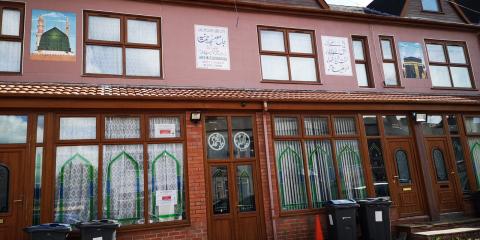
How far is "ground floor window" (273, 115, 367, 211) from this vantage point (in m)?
9.36

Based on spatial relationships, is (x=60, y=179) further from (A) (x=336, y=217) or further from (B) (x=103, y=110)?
(A) (x=336, y=217)

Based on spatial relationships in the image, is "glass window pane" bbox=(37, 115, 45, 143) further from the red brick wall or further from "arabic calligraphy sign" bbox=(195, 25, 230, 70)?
"arabic calligraphy sign" bbox=(195, 25, 230, 70)

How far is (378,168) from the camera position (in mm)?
10320

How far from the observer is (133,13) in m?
10.2

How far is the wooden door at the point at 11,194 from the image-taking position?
7086mm

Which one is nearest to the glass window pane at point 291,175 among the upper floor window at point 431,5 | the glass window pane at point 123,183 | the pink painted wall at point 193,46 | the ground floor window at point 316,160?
the ground floor window at point 316,160

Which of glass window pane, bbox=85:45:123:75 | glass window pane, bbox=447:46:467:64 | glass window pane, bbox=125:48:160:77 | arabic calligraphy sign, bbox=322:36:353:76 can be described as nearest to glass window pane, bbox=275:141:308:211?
arabic calligraphy sign, bbox=322:36:353:76

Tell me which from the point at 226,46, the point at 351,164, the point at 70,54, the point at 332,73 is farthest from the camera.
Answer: the point at 332,73

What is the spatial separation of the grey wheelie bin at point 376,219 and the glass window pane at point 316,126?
6.56 ft

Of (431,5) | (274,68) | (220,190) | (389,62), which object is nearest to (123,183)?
(220,190)

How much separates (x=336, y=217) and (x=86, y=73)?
687cm

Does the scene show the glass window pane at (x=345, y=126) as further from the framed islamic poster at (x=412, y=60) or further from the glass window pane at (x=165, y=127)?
the glass window pane at (x=165, y=127)

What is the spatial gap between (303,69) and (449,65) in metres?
5.87

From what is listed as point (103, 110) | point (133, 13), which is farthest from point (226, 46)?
point (103, 110)
